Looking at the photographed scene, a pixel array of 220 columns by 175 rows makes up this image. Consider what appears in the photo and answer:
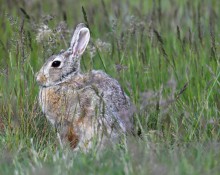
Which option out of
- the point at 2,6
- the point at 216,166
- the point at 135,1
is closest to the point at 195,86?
the point at 216,166

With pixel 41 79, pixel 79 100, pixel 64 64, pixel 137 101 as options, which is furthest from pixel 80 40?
pixel 79 100

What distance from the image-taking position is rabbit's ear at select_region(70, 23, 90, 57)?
677 centimetres

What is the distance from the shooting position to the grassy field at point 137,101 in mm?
4891

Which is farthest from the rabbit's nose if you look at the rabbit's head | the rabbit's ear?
the rabbit's ear

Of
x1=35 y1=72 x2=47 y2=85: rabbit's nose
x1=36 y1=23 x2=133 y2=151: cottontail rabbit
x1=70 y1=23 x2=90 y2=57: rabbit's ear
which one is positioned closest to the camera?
x1=36 y1=23 x2=133 y2=151: cottontail rabbit

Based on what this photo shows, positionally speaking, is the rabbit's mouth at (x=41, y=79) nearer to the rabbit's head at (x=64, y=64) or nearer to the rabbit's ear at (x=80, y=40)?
the rabbit's head at (x=64, y=64)

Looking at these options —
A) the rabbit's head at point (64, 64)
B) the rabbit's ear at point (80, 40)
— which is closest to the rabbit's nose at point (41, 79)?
the rabbit's head at point (64, 64)

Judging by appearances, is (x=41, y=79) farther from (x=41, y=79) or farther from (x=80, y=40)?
(x=80, y=40)

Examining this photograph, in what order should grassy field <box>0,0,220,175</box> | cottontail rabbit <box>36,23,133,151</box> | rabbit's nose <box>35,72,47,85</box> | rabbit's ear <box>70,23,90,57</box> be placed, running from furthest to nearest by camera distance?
rabbit's ear <box>70,23,90,57</box> → rabbit's nose <box>35,72,47,85</box> → cottontail rabbit <box>36,23,133,151</box> → grassy field <box>0,0,220,175</box>

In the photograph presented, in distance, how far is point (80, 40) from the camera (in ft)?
22.4

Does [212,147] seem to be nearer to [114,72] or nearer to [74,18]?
[114,72]

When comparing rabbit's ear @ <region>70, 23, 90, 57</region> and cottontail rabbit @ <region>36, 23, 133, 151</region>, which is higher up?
rabbit's ear @ <region>70, 23, 90, 57</region>

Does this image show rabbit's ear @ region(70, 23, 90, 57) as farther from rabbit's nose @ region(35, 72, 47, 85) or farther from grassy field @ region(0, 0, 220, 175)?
rabbit's nose @ region(35, 72, 47, 85)

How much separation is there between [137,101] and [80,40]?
0.74 meters
